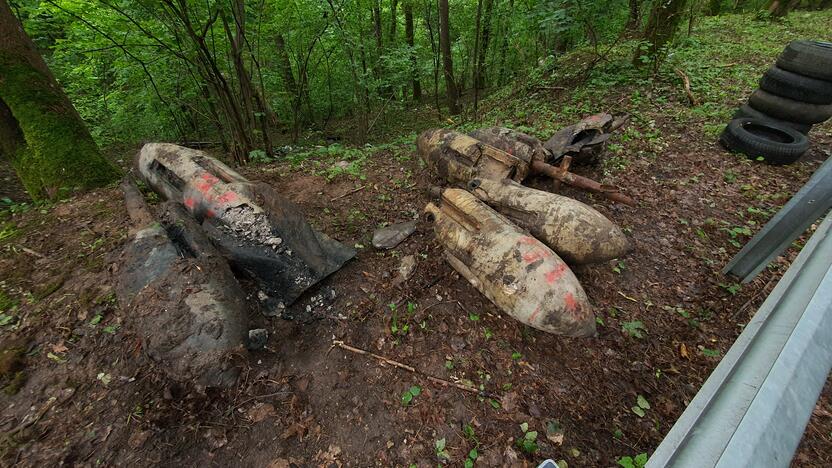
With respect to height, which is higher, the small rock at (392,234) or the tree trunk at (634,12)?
the tree trunk at (634,12)

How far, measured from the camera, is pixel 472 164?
3.94m

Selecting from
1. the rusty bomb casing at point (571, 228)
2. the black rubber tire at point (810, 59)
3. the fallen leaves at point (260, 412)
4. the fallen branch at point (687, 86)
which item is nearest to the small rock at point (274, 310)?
the fallen leaves at point (260, 412)

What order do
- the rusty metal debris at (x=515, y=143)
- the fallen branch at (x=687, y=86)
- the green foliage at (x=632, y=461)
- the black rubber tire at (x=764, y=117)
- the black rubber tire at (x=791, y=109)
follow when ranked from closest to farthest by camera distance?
the green foliage at (x=632, y=461) < the rusty metal debris at (x=515, y=143) < the black rubber tire at (x=791, y=109) < the black rubber tire at (x=764, y=117) < the fallen branch at (x=687, y=86)

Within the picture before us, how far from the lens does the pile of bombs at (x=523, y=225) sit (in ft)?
7.89

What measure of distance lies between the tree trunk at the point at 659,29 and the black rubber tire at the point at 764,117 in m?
2.23

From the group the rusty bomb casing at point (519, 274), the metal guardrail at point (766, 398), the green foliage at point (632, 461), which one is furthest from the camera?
the rusty bomb casing at point (519, 274)

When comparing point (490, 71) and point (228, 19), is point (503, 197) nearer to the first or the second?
point (228, 19)

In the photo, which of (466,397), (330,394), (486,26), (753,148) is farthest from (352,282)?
(486,26)

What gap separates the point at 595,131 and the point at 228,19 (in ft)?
19.5

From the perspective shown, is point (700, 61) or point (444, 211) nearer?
point (444, 211)

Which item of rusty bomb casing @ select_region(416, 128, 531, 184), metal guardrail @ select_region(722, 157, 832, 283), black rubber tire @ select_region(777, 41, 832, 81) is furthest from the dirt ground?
black rubber tire @ select_region(777, 41, 832, 81)

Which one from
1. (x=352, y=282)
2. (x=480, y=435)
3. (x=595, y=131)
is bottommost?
(x=480, y=435)

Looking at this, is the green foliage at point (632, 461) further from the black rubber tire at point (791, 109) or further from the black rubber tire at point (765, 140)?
the black rubber tire at point (791, 109)

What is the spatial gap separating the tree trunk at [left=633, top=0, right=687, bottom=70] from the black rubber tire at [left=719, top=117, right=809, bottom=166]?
259 cm
